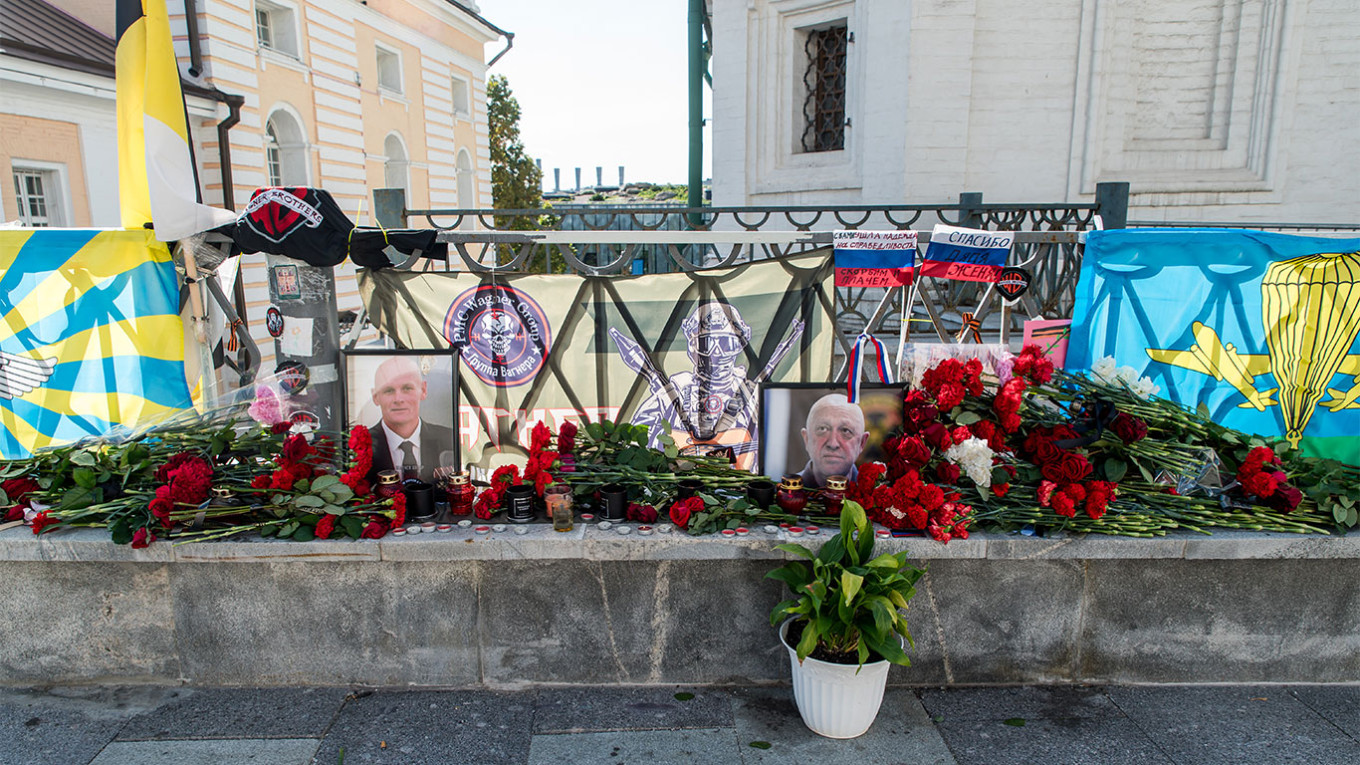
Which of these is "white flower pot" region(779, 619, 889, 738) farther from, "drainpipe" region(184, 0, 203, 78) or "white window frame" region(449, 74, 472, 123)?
"white window frame" region(449, 74, 472, 123)

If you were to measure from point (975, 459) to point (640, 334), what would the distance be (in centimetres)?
195

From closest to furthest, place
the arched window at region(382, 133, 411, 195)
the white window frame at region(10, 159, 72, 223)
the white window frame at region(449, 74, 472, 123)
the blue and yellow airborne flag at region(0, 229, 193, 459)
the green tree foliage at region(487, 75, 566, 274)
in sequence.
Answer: the blue and yellow airborne flag at region(0, 229, 193, 459)
the white window frame at region(10, 159, 72, 223)
the arched window at region(382, 133, 411, 195)
the white window frame at region(449, 74, 472, 123)
the green tree foliage at region(487, 75, 566, 274)

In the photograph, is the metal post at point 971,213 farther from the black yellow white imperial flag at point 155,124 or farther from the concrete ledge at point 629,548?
the black yellow white imperial flag at point 155,124

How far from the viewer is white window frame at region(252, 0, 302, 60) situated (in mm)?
21531

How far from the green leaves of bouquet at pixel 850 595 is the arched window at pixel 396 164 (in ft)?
90.5

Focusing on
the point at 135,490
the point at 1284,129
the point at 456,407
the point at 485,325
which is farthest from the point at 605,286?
the point at 1284,129

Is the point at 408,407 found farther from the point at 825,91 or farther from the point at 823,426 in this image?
the point at 825,91

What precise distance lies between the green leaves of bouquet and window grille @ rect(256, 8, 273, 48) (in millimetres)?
24190

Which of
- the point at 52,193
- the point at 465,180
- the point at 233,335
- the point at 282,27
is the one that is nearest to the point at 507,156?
the point at 465,180

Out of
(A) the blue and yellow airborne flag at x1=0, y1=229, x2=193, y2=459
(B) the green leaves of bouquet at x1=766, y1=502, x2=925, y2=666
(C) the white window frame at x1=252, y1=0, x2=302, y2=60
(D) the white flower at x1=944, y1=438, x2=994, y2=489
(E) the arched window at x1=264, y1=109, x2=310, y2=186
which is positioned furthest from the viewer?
(E) the arched window at x1=264, y1=109, x2=310, y2=186

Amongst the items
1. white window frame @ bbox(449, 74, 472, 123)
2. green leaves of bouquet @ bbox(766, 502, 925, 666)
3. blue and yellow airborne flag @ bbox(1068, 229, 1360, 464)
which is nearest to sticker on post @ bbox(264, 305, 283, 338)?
green leaves of bouquet @ bbox(766, 502, 925, 666)

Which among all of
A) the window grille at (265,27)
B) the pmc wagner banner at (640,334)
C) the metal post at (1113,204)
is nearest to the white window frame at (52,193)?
the window grille at (265,27)

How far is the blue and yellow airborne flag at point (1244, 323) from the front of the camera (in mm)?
4363

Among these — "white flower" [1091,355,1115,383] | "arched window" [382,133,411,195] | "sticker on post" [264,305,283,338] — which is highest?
"arched window" [382,133,411,195]
